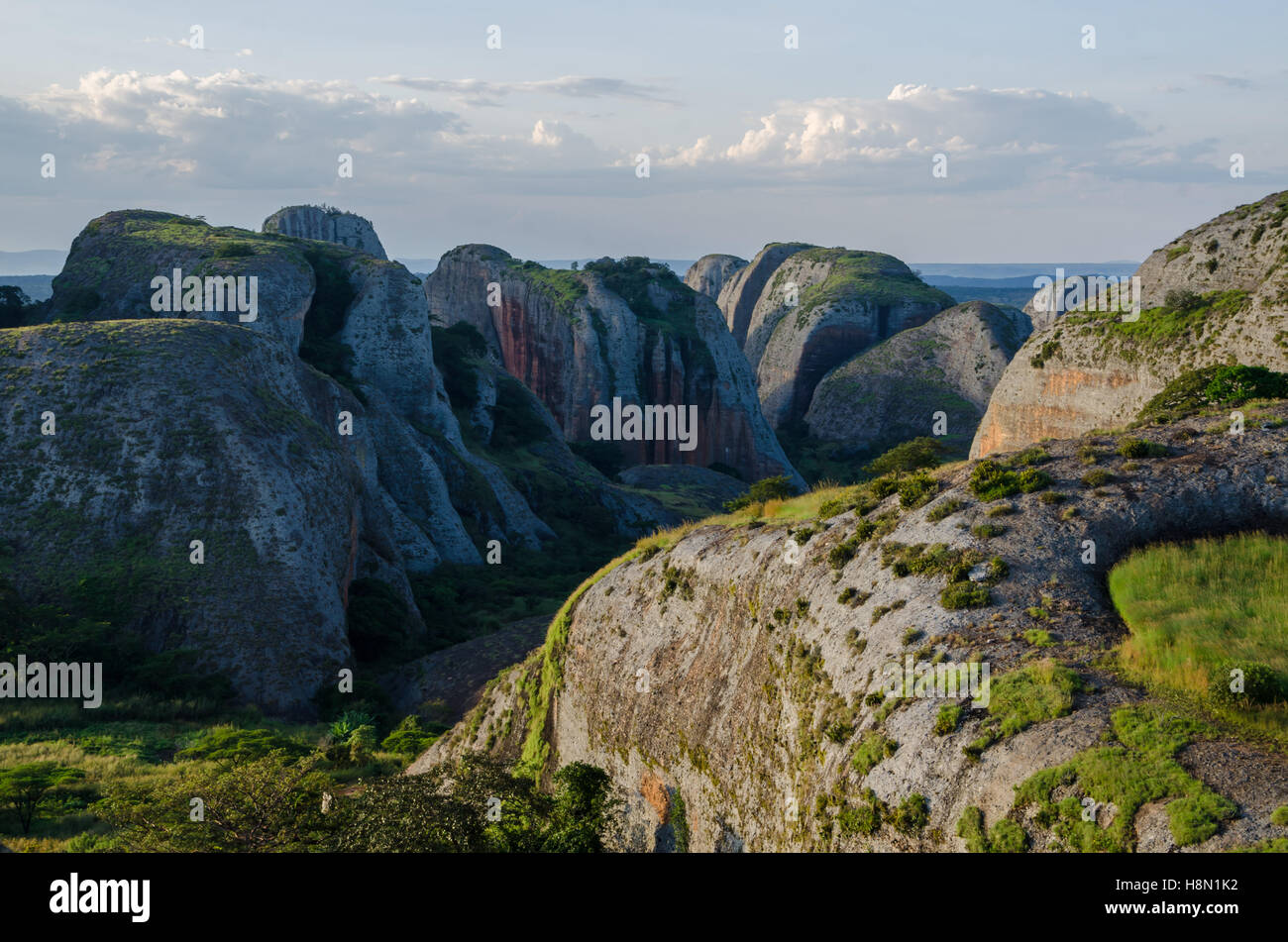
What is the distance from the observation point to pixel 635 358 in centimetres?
11325

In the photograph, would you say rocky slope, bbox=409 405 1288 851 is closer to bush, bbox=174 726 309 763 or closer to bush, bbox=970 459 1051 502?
bush, bbox=970 459 1051 502

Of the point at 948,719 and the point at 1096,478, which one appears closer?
the point at 948,719

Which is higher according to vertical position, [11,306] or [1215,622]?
[11,306]

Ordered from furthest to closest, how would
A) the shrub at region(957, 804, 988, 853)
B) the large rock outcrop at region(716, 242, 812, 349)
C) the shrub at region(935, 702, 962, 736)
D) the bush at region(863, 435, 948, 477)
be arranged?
the large rock outcrop at region(716, 242, 812, 349) → the bush at region(863, 435, 948, 477) → the shrub at region(935, 702, 962, 736) → the shrub at region(957, 804, 988, 853)

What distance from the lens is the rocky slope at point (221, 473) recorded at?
42312 millimetres

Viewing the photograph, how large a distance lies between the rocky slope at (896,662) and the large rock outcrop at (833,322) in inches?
4710

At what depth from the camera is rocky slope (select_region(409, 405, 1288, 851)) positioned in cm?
1480

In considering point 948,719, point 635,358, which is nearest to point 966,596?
point 948,719

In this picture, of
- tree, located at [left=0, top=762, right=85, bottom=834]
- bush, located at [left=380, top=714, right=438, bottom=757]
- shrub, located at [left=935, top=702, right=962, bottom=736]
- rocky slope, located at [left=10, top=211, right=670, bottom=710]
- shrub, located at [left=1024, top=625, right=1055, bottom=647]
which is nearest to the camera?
shrub, located at [left=935, top=702, right=962, bottom=736]

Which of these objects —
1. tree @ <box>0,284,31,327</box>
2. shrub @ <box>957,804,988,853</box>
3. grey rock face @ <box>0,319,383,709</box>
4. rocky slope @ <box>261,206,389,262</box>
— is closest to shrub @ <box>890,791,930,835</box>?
shrub @ <box>957,804,988,853</box>

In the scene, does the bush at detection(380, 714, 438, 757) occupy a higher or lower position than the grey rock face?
lower

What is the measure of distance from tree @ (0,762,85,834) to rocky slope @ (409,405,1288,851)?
13149 mm

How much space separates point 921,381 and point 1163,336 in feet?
289

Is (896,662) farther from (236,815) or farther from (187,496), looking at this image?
(187,496)
